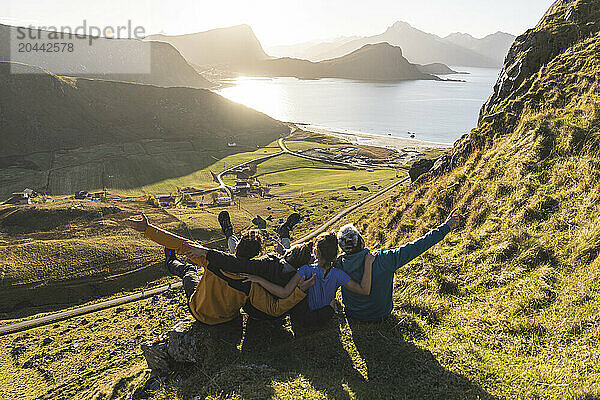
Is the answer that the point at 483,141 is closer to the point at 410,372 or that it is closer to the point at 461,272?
the point at 461,272

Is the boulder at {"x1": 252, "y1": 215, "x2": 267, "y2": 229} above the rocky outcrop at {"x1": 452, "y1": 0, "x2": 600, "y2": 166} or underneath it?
underneath

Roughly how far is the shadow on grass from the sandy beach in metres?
130

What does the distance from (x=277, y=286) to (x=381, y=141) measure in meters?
150

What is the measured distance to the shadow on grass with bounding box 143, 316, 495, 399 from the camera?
6.06 m

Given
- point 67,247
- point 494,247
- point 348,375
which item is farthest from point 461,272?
point 67,247

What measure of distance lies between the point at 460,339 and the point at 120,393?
7.66 metres

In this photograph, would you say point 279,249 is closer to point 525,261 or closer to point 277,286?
point 277,286

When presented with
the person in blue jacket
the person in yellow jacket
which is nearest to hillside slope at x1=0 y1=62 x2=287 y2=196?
the person in yellow jacket

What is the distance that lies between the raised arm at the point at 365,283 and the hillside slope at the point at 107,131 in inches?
3719

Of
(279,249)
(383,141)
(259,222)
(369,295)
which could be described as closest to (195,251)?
(279,249)

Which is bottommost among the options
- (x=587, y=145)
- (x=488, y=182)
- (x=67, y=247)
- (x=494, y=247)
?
(x=67, y=247)

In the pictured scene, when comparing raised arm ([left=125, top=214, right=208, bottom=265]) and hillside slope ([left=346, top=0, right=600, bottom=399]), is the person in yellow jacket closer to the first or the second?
raised arm ([left=125, top=214, right=208, bottom=265])

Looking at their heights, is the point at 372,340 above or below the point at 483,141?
below

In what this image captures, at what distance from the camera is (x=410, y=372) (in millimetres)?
6352
